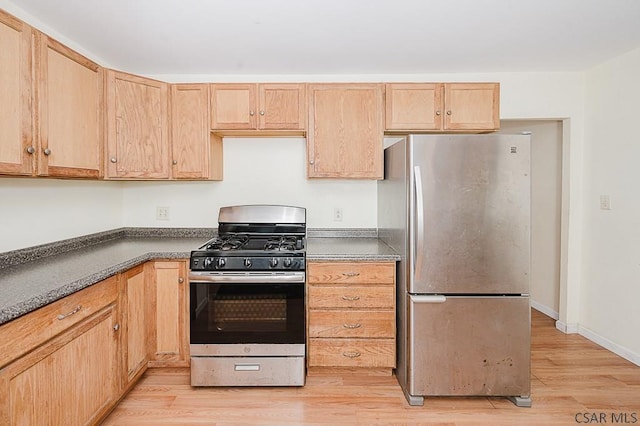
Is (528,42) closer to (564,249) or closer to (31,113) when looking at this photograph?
(564,249)

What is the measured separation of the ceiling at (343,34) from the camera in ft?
6.38

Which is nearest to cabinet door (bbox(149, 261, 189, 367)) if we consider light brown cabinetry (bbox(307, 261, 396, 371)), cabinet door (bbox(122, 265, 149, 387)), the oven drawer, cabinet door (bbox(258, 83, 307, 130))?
cabinet door (bbox(122, 265, 149, 387))

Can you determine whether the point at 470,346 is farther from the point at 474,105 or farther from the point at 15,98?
the point at 15,98

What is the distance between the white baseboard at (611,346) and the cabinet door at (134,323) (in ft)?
11.6

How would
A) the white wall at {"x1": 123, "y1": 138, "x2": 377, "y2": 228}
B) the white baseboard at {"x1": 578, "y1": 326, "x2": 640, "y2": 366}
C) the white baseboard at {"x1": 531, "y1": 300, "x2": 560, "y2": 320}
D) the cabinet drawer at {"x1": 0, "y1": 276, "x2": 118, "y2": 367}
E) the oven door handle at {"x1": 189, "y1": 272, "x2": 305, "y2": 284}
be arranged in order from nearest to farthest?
the cabinet drawer at {"x1": 0, "y1": 276, "x2": 118, "y2": 367}
the oven door handle at {"x1": 189, "y1": 272, "x2": 305, "y2": 284}
the white baseboard at {"x1": 578, "y1": 326, "x2": 640, "y2": 366}
the white wall at {"x1": 123, "y1": 138, "x2": 377, "y2": 228}
the white baseboard at {"x1": 531, "y1": 300, "x2": 560, "y2": 320}

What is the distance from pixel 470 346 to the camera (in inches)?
84.0

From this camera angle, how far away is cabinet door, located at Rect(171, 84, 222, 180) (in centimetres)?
266

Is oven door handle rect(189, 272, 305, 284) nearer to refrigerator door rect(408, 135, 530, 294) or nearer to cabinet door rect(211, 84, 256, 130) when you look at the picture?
refrigerator door rect(408, 135, 530, 294)

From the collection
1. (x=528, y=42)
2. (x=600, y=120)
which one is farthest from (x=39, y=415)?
(x=600, y=120)

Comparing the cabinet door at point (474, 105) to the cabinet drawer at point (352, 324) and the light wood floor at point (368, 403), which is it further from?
the light wood floor at point (368, 403)

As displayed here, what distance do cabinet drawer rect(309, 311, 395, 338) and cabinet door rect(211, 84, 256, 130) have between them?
151cm

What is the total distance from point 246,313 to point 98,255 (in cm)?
102

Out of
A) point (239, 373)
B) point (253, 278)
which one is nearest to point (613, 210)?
point (253, 278)

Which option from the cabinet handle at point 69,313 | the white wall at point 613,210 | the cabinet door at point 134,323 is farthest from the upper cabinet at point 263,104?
the white wall at point 613,210
